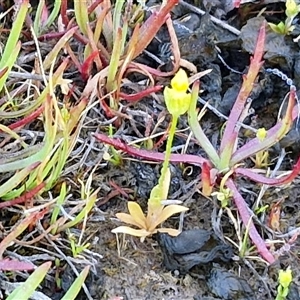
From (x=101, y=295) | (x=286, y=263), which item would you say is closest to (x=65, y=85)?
(x=101, y=295)

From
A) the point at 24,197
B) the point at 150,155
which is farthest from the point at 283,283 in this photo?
the point at 24,197

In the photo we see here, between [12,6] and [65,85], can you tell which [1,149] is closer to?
[65,85]

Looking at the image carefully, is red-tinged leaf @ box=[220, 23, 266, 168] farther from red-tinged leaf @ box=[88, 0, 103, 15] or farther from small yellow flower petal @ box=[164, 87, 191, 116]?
red-tinged leaf @ box=[88, 0, 103, 15]

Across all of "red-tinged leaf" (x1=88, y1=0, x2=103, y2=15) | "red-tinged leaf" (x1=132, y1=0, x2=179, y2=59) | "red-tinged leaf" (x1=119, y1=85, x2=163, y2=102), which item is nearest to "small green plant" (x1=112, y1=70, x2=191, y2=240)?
"red-tinged leaf" (x1=119, y1=85, x2=163, y2=102)

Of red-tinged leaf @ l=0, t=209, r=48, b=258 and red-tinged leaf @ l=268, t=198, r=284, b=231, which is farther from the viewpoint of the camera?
red-tinged leaf @ l=268, t=198, r=284, b=231

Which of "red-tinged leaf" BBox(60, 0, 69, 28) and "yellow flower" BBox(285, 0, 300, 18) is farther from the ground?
"red-tinged leaf" BBox(60, 0, 69, 28)

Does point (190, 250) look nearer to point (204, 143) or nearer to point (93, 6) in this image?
Result: point (204, 143)
